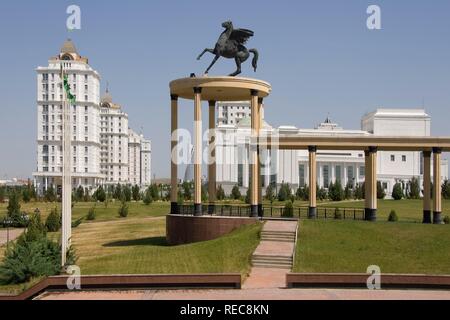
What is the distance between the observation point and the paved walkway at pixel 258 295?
2050cm

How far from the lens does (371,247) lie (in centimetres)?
2898

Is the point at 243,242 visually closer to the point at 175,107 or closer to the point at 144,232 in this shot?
the point at 175,107

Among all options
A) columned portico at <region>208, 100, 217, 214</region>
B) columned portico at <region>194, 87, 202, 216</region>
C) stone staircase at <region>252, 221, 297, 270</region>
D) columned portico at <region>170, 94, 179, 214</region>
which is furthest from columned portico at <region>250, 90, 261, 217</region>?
columned portico at <region>170, 94, 179, 214</region>

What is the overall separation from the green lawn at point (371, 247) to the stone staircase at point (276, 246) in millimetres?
479

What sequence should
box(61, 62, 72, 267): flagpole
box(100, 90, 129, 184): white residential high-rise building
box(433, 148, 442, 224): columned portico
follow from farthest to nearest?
box(100, 90, 129, 184): white residential high-rise building → box(433, 148, 442, 224): columned portico → box(61, 62, 72, 267): flagpole

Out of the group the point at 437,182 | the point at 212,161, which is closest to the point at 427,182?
the point at 437,182

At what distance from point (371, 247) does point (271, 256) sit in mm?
5370

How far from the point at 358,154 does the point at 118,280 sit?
104871 millimetres

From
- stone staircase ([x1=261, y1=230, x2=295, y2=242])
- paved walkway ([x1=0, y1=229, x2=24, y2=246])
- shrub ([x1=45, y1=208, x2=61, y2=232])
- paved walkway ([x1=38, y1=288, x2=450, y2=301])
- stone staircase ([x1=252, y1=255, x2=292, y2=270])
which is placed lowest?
paved walkway ([x1=0, y1=229, x2=24, y2=246])

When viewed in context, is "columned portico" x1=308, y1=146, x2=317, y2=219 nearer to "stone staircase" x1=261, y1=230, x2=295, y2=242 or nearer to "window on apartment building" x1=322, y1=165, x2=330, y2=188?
"stone staircase" x1=261, y1=230, x2=295, y2=242

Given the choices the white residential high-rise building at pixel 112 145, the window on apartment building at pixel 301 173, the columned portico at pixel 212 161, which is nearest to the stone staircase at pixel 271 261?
the columned portico at pixel 212 161

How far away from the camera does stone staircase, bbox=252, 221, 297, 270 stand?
2731cm

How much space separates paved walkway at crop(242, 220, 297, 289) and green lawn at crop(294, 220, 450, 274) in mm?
606
